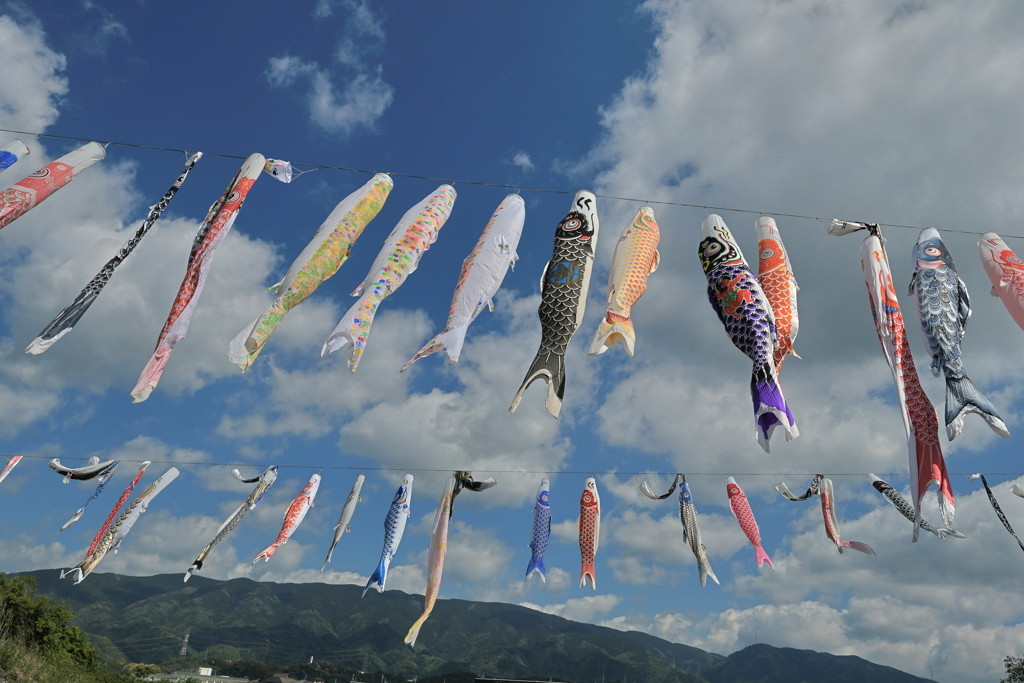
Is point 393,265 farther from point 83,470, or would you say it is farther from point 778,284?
point 83,470

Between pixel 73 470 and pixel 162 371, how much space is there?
11.8 meters

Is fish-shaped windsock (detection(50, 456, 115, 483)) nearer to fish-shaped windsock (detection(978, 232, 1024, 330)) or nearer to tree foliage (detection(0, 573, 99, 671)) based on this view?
tree foliage (detection(0, 573, 99, 671))

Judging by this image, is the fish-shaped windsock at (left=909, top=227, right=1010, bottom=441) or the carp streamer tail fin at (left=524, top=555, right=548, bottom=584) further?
the carp streamer tail fin at (left=524, top=555, right=548, bottom=584)

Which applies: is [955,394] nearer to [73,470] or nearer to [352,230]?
[352,230]

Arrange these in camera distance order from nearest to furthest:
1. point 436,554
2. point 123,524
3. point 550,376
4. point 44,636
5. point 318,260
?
point 550,376 → point 318,260 → point 436,554 → point 123,524 → point 44,636

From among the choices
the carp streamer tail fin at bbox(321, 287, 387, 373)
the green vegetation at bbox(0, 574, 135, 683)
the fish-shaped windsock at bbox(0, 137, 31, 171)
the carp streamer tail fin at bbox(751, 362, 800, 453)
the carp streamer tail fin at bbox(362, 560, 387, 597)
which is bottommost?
the green vegetation at bbox(0, 574, 135, 683)

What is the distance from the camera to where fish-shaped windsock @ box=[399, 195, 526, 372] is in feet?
20.4

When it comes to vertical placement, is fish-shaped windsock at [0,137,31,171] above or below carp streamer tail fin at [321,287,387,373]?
above

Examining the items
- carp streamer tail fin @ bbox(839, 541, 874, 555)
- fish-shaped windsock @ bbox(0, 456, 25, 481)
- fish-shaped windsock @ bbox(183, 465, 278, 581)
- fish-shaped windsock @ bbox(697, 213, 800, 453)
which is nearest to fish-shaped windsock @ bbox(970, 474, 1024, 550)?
carp streamer tail fin @ bbox(839, 541, 874, 555)

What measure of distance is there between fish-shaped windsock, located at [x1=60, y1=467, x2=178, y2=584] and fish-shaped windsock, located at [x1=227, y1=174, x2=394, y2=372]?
1132 centimetres

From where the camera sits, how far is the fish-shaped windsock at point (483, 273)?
20.4 ft

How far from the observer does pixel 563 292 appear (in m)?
A: 6.44

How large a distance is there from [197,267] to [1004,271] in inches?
378

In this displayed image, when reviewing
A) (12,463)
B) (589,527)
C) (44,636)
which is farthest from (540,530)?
(44,636)
